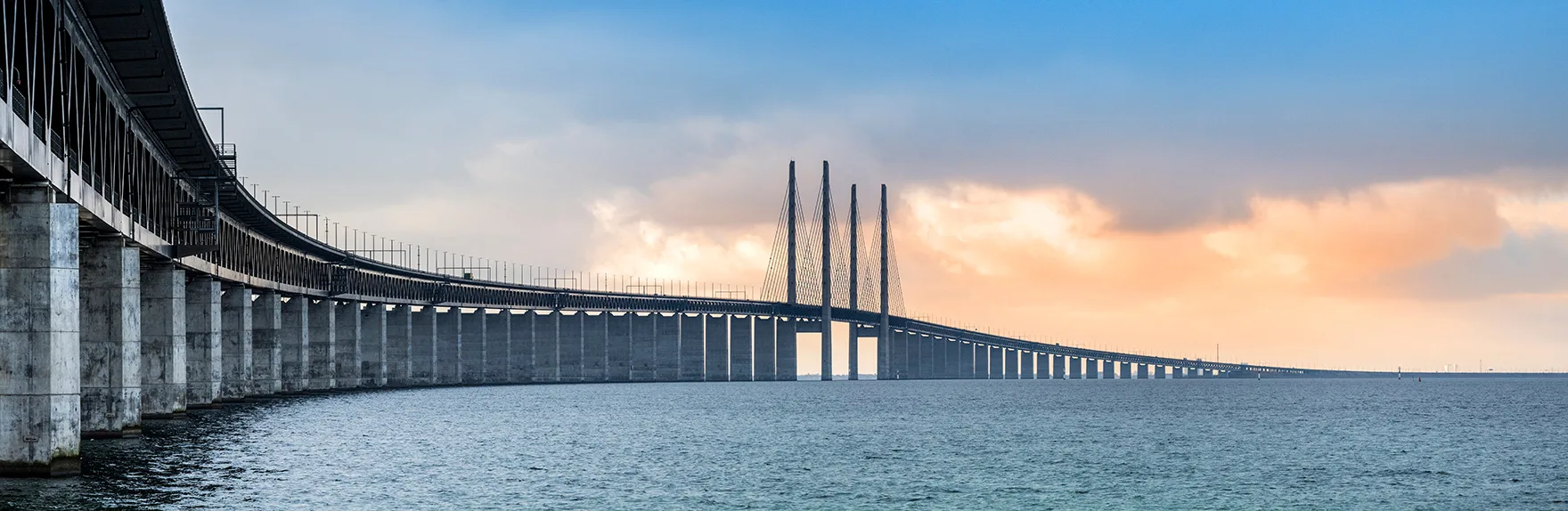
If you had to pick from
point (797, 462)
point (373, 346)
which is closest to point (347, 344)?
point (373, 346)

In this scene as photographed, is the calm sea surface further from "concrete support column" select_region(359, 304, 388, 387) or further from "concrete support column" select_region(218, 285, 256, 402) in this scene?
"concrete support column" select_region(359, 304, 388, 387)

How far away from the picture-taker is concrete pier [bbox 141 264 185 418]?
67875 millimetres

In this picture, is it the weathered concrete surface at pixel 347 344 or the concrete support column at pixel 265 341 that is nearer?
the concrete support column at pixel 265 341

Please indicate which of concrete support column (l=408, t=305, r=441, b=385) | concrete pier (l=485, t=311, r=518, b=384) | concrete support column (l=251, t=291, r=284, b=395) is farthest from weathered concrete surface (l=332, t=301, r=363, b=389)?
concrete pier (l=485, t=311, r=518, b=384)

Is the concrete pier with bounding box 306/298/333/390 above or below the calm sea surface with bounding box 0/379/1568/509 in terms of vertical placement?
above

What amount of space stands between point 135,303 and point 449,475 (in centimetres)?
1520

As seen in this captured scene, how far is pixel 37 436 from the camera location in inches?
1516

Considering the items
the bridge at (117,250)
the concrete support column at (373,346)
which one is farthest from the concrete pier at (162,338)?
the concrete support column at (373,346)

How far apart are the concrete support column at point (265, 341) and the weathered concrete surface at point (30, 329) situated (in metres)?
72.3

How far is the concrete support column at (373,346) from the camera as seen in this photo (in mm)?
153500

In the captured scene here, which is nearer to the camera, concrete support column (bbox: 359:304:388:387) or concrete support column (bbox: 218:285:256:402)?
concrete support column (bbox: 218:285:256:402)

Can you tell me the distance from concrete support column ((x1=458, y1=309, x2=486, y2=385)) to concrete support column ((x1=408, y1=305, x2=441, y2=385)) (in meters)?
12.0

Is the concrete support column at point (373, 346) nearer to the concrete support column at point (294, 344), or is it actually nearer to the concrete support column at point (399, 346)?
the concrete support column at point (399, 346)

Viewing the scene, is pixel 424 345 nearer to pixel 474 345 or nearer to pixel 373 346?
pixel 474 345
